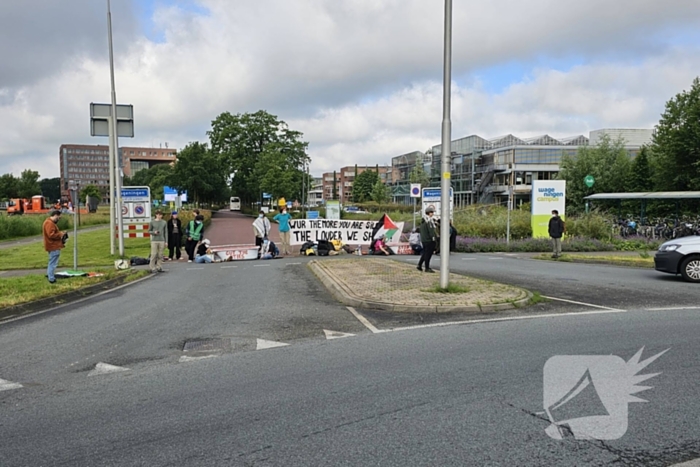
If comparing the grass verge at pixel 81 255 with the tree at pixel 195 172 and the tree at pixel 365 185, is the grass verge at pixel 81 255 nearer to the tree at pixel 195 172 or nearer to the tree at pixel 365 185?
the tree at pixel 195 172

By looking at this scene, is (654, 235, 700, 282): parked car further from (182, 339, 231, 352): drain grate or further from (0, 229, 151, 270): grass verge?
(0, 229, 151, 270): grass verge

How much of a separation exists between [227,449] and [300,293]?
791 cm

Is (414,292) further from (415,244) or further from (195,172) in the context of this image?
(195,172)

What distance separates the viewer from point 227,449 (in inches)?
153

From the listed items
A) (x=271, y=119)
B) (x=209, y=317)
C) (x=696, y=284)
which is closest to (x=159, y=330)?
(x=209, y=317)

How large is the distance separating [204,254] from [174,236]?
1792 mm

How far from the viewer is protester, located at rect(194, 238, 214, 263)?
2061cm

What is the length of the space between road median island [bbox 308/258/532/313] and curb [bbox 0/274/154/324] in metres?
5.49

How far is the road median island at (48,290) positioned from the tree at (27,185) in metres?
111

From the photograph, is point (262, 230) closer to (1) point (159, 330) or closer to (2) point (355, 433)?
(1) point (159, 330)

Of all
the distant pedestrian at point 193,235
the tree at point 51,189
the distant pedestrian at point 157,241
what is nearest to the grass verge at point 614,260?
the distant pedestrian at point 193,235

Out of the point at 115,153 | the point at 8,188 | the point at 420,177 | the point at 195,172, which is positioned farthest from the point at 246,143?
the point at 8,188

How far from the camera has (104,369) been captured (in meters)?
6.20

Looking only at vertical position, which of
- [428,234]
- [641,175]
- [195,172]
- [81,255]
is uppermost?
[195,172]
